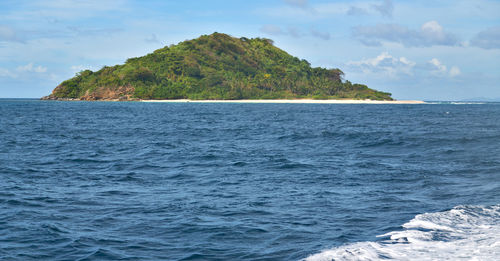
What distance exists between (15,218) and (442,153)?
92.1ft

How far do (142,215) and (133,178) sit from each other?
7.69 m

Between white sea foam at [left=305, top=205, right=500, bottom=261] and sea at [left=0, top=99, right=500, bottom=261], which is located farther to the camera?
sea at [left=0, top=99, right=500, bottom=261]

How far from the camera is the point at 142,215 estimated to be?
15555 mm

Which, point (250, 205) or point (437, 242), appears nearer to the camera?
point (437, 242)

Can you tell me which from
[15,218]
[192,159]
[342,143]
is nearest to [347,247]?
[15,218]

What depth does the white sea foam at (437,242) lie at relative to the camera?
1148cm

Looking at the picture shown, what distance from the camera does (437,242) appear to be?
12.6 meters

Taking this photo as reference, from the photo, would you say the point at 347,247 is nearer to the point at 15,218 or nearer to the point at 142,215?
the point at 142,215

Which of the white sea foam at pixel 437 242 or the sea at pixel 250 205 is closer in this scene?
the white sea foam at pixel 437 242

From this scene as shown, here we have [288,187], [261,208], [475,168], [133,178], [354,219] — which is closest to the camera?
[354,219]

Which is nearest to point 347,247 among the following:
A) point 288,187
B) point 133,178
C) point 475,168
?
point 288,187

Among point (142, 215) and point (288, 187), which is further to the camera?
point (288, 187)

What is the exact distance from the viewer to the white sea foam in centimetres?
1148

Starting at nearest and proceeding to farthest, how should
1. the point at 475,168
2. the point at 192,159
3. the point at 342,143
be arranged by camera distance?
the point at 475,168 < the point at 192,159 < the point at 342,143
